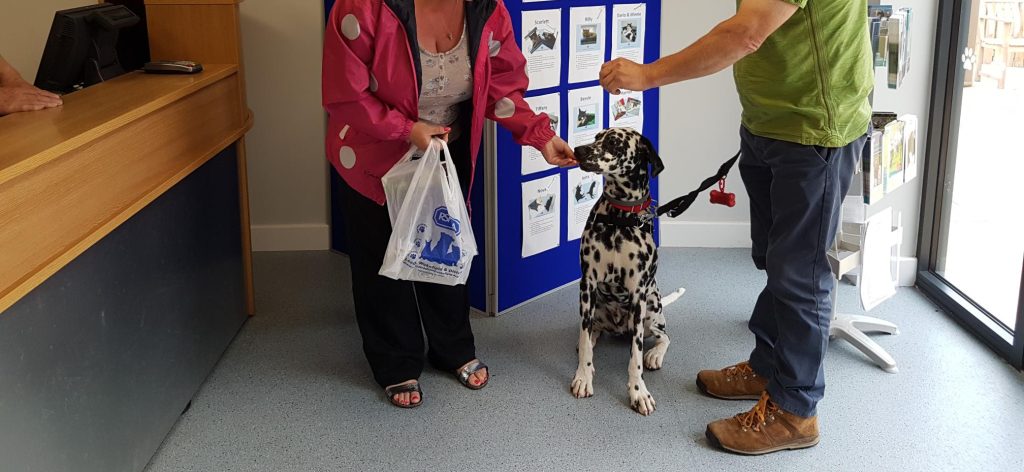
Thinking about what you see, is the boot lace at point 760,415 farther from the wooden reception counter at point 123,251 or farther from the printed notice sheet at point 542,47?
the wooden reception counter at point 123,251

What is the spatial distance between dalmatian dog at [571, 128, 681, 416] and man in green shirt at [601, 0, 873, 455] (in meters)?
0.28

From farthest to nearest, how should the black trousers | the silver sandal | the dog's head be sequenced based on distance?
the silver sandal
the black trousers
the dog's head

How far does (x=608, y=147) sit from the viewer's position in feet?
8.97

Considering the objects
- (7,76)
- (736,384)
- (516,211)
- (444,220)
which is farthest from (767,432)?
(7,76)

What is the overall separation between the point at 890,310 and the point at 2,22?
3.74 meters

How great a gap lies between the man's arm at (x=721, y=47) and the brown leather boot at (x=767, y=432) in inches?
37.7

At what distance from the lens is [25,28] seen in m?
3.89

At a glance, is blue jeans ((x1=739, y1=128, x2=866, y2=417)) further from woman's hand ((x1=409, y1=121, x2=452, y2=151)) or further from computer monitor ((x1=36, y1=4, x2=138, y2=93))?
computer monitor ((x1=36, y1=4, x2=138, y2=93))

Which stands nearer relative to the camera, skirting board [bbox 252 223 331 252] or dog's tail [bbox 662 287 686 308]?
dog's tail [bbox 662 287 686 308]

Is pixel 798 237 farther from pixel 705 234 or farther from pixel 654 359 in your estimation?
pixel 705 234

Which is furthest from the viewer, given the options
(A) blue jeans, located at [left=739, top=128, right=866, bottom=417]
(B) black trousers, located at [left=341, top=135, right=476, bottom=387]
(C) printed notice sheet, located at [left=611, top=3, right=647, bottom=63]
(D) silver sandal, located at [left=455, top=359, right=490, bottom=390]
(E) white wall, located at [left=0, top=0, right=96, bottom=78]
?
(E) white wall, located at [left=0, top=0, right=96, bottom=78]

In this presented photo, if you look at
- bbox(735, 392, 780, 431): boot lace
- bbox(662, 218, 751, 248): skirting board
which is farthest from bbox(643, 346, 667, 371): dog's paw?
bbox(662, 218, 751, 248): skirting board

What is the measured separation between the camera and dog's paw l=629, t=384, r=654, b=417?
2.81m

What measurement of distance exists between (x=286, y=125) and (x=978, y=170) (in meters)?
2.89
